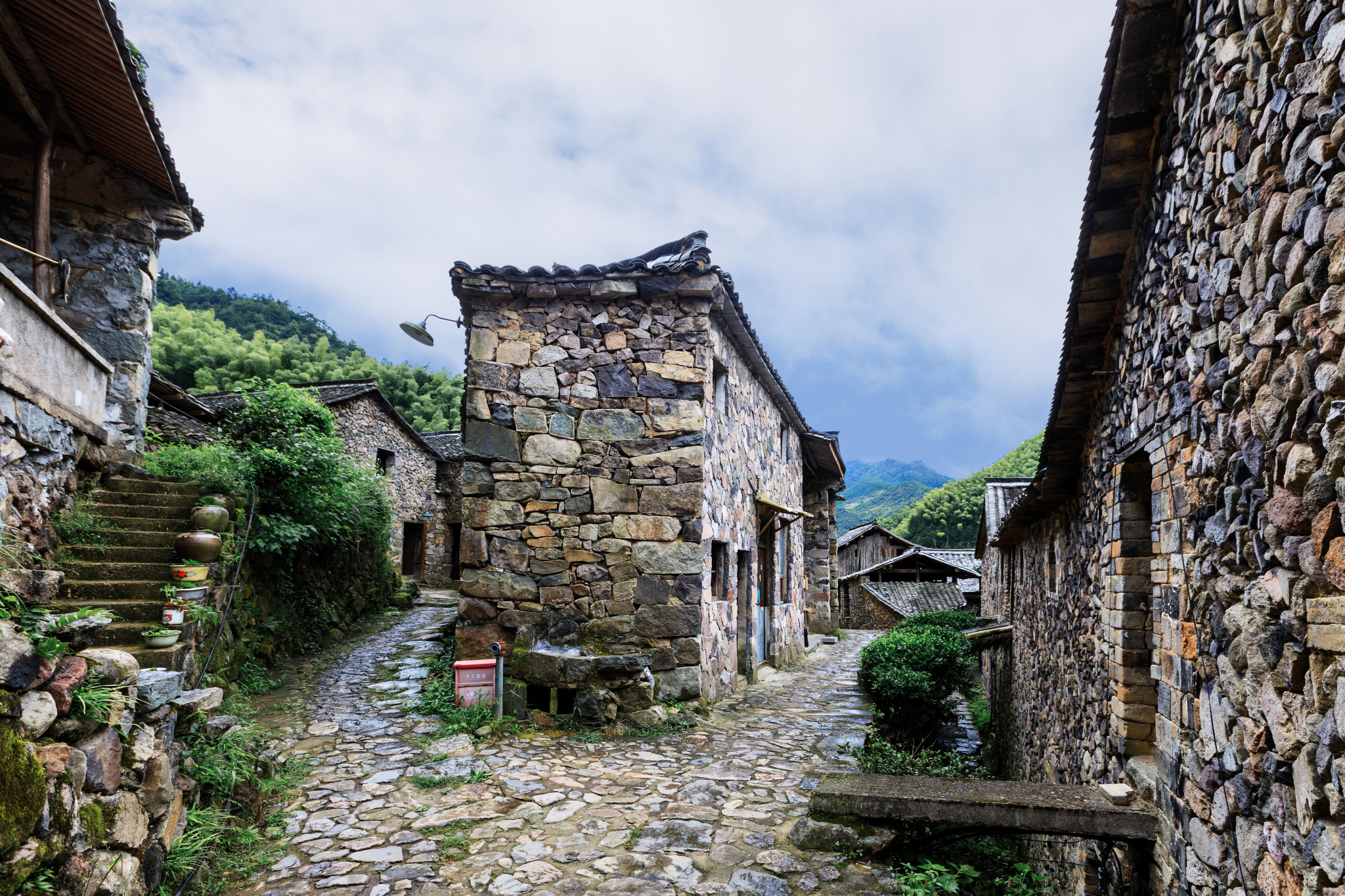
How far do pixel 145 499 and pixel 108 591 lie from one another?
141 cm

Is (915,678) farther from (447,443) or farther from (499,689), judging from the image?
(447,443)

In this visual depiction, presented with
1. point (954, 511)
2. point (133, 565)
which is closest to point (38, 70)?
point (133, 565)

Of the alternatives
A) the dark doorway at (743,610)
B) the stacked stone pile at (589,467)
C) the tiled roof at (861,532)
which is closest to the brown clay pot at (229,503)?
the stacked stone pile at (589,467)

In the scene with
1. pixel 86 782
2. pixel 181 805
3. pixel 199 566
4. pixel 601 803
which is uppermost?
pixel 199 566

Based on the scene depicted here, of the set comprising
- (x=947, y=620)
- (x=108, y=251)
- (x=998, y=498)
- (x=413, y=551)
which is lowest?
(x=947, y=620)

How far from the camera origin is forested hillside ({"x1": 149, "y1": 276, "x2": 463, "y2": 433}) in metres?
22.1

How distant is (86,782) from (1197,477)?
432 centimetres

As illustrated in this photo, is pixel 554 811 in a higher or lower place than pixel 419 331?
lower

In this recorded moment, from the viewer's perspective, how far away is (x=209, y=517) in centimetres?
546

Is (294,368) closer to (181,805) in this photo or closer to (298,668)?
(298,668)

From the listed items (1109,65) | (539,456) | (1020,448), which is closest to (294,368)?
(539,456)

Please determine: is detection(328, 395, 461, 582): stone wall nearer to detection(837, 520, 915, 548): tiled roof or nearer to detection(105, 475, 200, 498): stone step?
detection(105, 475, 200, 498): stone step

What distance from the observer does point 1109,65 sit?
287 cm

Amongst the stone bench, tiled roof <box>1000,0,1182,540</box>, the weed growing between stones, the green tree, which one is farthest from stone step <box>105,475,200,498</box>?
the green tree
